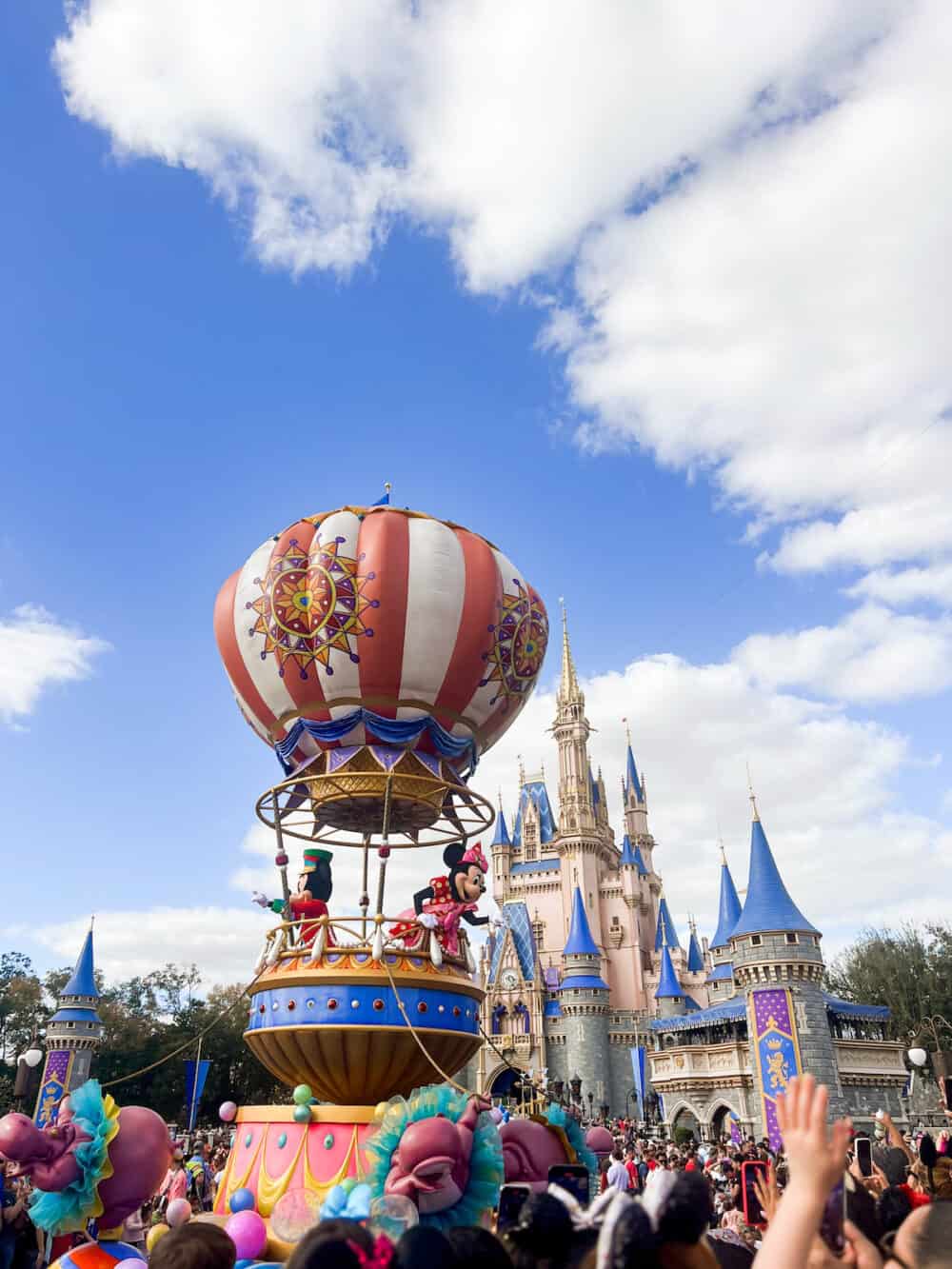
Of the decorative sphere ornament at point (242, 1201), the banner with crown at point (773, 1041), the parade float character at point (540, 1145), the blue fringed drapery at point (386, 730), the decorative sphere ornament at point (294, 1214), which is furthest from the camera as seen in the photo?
the banner with crown at point (773, 1041)

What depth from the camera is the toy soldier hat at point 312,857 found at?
9.02 metres

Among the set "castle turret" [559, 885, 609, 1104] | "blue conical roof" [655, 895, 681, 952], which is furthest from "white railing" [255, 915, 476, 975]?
"blue conical roof" [655, 895, 681, 952]

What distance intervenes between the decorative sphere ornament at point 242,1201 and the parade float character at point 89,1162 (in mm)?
1731

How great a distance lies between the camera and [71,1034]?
108ft

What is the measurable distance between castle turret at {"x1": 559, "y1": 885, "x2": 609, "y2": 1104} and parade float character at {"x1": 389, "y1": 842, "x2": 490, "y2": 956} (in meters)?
44.3

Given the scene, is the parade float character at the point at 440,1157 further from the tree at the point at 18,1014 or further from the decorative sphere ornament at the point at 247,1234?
the tree at the point at 18,1014

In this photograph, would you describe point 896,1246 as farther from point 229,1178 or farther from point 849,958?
point 849,958

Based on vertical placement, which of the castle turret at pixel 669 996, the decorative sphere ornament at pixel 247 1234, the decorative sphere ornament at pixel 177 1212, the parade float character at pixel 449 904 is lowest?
the decorative sphere ornament at pixel 247 1234

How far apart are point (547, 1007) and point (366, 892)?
47.9m

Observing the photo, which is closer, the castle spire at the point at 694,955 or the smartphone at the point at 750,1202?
the smartphone at the point at 750,1202

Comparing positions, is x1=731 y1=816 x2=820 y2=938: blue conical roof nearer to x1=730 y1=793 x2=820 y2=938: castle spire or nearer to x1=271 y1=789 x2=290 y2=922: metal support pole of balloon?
x1=730 y1=793 x2=820 y2=938: castle spire

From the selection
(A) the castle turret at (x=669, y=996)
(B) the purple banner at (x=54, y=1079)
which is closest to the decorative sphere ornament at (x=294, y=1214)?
(B) the purple banner at (x=54, y=1079)

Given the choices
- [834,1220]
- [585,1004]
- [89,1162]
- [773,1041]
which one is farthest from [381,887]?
[585,1004]

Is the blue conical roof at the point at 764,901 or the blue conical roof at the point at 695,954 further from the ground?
the blue conical roof at the point at 695,954
